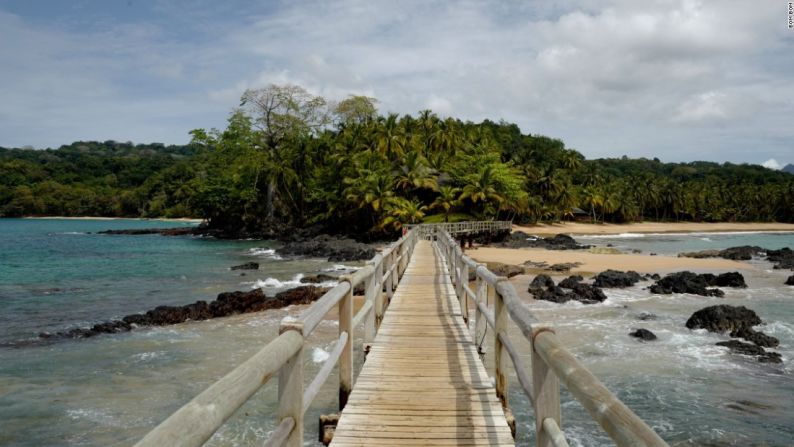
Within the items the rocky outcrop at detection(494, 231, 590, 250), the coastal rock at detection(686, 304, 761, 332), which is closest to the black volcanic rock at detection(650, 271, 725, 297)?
the coastal rock at detection(686, 304, 761, 332)

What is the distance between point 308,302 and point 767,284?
19.5 m

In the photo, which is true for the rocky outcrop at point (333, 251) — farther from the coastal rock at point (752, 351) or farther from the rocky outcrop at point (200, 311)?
the coastal rock at point (752, 351)

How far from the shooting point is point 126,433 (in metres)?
7.81

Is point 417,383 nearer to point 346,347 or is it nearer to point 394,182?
point 346,347

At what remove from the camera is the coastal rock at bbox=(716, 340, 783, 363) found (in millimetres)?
11375

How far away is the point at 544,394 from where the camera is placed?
2.76 m

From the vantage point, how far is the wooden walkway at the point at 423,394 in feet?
13.2

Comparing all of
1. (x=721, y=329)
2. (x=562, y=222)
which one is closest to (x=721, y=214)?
(x=562, y=222)

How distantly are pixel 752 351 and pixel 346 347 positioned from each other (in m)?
11.1

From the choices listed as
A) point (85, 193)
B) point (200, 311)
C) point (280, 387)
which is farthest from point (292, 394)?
point (85, 193)

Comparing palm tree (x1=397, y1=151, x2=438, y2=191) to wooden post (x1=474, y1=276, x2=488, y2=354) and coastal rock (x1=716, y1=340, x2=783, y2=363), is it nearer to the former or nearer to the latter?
coastal rock (x1=716, y1=340, x2=783, y2=363)

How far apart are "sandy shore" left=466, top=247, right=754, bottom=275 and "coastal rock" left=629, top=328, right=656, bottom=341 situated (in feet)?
44.1

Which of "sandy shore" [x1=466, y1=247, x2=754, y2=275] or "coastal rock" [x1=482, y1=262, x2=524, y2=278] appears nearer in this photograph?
"coastal rock" [x1=482, y1=262, x2=524, y2=278]

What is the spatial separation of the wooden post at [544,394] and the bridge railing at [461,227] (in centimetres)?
2745
